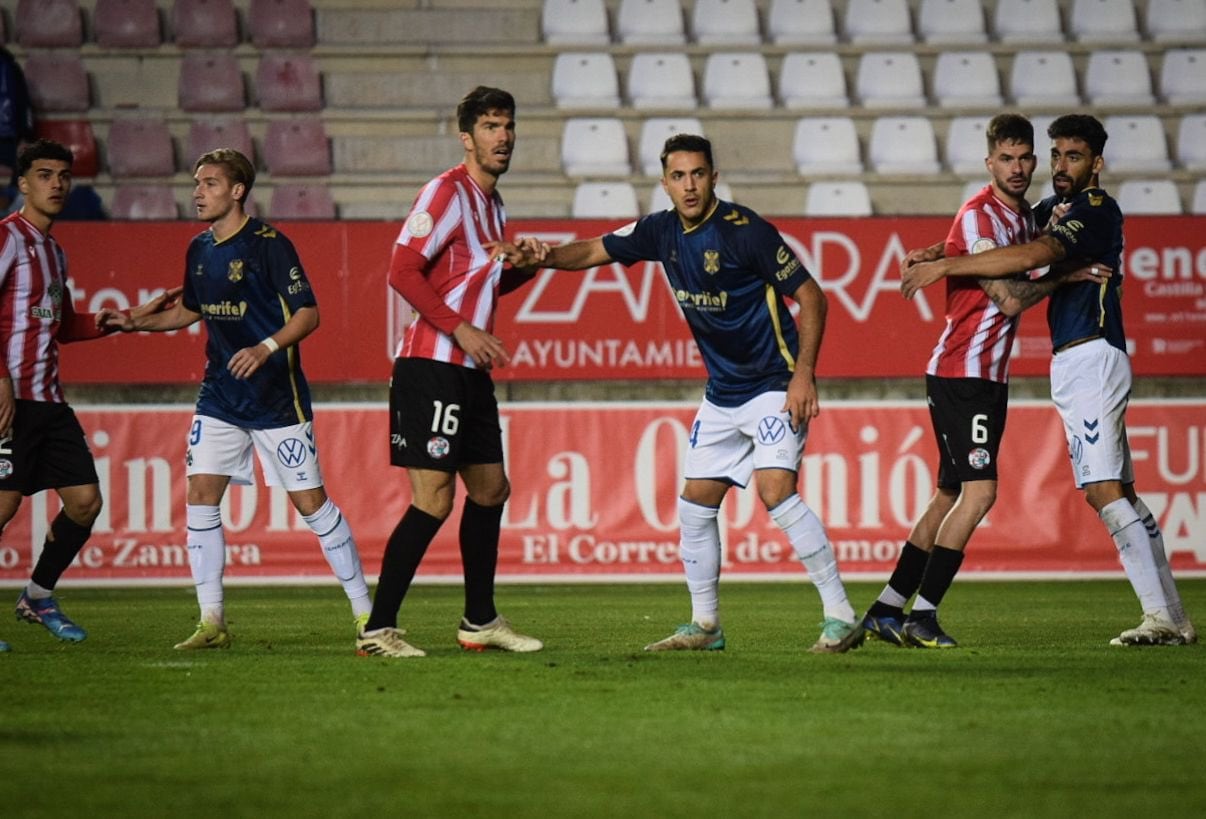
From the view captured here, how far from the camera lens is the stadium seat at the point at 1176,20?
1639cm

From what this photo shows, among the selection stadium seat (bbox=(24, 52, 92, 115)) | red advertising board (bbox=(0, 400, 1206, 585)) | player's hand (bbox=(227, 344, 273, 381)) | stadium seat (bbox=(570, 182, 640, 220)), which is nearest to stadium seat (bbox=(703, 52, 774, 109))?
stadium seat (bbox=(570, 182, 640, 220))

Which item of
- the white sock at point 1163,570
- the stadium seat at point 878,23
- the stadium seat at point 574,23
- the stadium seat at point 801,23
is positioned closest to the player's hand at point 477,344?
the white sock at point 1163,570

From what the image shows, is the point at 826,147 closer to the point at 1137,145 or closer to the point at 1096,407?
the point at 1137,145

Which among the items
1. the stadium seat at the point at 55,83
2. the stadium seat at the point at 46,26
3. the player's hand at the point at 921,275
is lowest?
the player's hand at the point at 921,275

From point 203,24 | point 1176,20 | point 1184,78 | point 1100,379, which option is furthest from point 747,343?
point 1176,20

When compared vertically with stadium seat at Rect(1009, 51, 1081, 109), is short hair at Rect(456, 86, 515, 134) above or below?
below

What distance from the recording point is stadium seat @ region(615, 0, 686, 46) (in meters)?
16.2

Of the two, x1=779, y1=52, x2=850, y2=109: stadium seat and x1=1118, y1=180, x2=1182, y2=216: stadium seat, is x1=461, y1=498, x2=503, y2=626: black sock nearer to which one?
x1=779, y1=52, x2=850, y2=109: stadium seat

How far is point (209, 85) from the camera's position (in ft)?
50.9

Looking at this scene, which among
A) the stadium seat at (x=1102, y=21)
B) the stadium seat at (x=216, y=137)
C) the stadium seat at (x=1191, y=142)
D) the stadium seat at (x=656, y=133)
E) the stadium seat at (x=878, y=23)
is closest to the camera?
the stadium seat at (x=216, y=137)

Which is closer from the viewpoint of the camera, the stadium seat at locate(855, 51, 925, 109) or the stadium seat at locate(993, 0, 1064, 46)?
the stadium seat at locate(855, 51, 925, 109)

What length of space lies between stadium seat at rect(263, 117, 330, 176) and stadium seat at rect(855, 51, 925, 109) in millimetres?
4950

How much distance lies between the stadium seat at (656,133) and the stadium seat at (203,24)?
155 inches

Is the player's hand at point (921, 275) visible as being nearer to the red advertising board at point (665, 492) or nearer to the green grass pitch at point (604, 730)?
the green grass pitch at point (604, 730)
